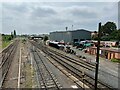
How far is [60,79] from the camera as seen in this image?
24.8 metres

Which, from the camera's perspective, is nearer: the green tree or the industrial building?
the industrial building

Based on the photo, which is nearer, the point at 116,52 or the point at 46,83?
the point at 46,83

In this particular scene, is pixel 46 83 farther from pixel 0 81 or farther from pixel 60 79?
pixel 0 81

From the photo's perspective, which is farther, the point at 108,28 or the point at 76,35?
the point at 108,28

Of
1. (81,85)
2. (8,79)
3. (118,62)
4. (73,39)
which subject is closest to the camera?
(81,85)

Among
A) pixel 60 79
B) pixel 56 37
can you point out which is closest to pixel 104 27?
pixel 56 37

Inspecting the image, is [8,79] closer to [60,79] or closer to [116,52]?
[60,79]

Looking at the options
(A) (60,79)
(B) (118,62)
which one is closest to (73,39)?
(B) (118,62)

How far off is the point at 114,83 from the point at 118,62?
1830 cm

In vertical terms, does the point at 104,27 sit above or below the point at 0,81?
above

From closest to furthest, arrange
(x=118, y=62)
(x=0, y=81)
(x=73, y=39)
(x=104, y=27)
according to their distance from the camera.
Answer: (x=0, y=81)
(x=118, y=62)
(x=73, y=39)
(x=104, y=27)

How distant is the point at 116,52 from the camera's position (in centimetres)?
4400

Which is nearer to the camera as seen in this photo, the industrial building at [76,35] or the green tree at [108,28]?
the industrial building at [76,35]

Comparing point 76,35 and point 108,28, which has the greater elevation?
point 108,28
